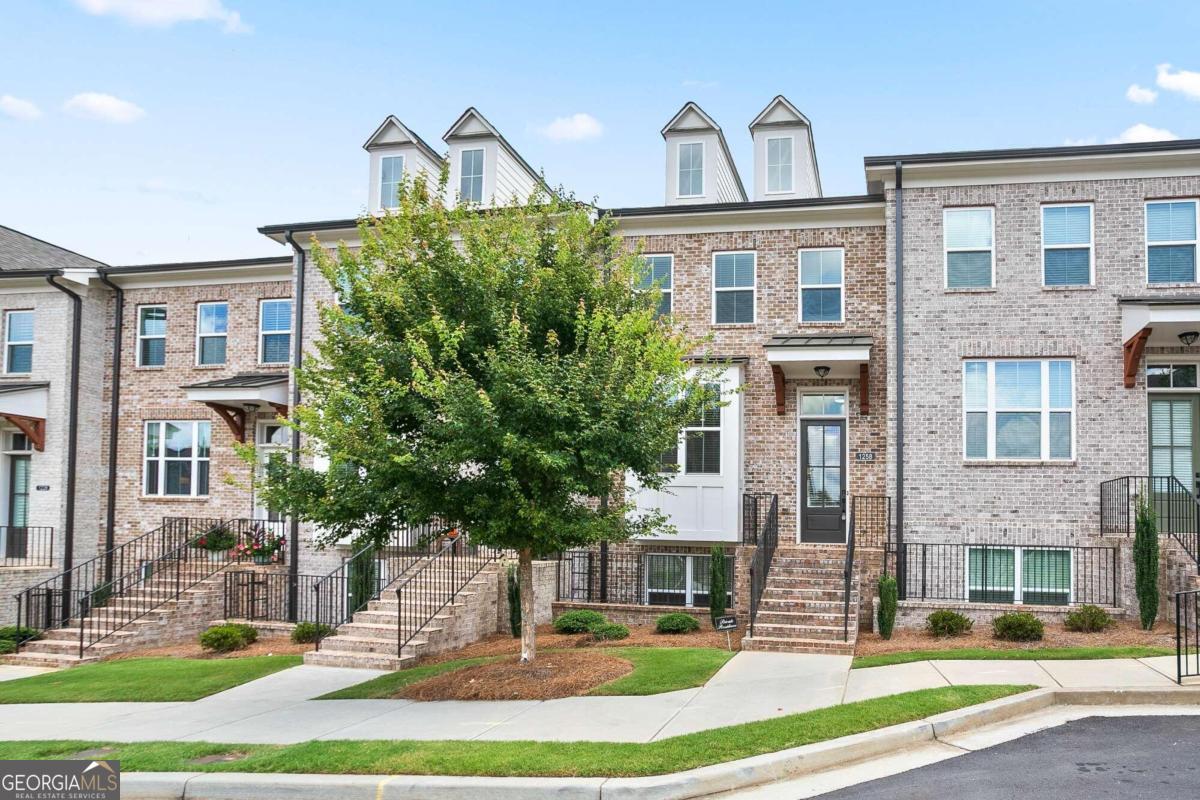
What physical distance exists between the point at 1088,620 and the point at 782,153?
11871mm

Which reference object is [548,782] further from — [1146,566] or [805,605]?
[1146,566]

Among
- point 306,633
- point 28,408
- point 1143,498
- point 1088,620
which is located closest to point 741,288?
point 1143,498

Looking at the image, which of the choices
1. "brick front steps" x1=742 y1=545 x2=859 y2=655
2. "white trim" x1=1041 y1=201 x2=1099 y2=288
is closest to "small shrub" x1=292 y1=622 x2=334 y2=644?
"brick front steps" x1=742 y1=545 x2=859 y2=655

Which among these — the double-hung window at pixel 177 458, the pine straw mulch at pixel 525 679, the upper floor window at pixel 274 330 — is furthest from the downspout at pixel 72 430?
the pine straw mulch at pixel 525 679

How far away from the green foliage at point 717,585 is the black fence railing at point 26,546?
1452cm

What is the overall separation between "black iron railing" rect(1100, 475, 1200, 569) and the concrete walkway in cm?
427

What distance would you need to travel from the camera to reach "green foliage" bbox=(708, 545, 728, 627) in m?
16.6

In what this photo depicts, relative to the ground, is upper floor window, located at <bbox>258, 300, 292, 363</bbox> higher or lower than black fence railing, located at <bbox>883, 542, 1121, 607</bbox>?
higher

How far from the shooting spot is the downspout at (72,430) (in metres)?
21.8

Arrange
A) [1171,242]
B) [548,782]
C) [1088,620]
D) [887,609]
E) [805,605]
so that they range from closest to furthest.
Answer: [548,782] < [1088,620] < [887,609] < [805,605] < [1171,242]

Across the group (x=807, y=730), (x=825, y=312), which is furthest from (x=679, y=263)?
(x=807, y=730)

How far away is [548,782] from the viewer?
795 cm

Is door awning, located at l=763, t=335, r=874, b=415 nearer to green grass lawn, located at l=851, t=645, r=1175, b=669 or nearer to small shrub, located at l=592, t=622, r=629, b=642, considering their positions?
small shrub, located at l=592, t=622, r=629, b=642

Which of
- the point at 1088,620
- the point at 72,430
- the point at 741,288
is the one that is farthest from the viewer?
the point at 72,430
